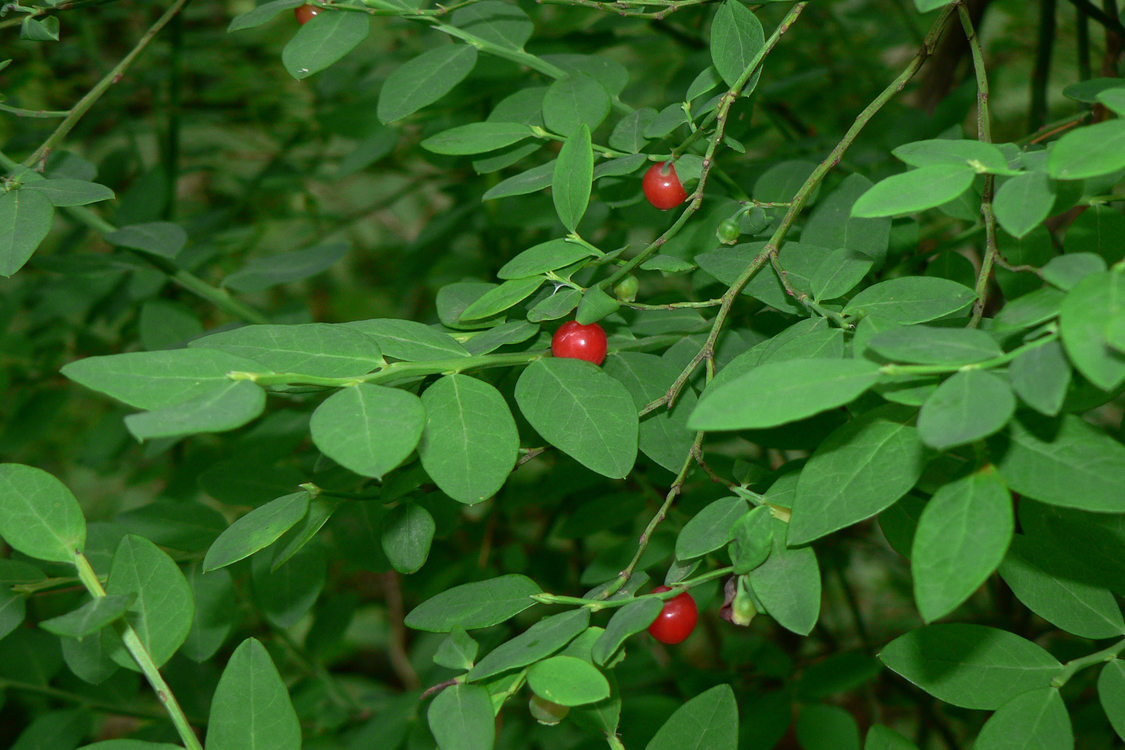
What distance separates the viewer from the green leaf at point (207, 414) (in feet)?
2.05

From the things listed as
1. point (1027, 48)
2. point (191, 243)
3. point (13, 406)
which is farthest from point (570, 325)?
point (1027, 48)

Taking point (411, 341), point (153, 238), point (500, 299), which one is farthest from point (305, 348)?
point (153, 238)

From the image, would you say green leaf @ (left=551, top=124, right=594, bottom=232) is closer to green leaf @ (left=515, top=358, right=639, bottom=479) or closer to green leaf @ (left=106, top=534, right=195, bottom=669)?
green leaf @ (left=515, top=358, right=639, bottom=479)

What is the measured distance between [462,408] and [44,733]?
1039mm

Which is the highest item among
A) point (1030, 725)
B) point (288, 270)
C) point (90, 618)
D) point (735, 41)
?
point (735, 41)

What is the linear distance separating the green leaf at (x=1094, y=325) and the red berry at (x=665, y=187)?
53 centimetres

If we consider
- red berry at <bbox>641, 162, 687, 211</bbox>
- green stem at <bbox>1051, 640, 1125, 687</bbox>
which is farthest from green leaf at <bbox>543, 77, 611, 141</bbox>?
green stem at <bbox>1051, 640, 1125, 687</bbox>

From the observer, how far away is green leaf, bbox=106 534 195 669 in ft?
2.96

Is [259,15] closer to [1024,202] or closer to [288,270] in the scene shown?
[288,270]

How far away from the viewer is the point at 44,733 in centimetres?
141

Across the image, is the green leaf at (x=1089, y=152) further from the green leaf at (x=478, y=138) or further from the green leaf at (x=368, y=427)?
the green leaf at (x=478, y=138)

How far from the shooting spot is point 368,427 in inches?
28.3

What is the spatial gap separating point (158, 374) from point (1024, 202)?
2.27ft

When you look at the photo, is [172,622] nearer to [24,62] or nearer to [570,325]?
[570,325]
